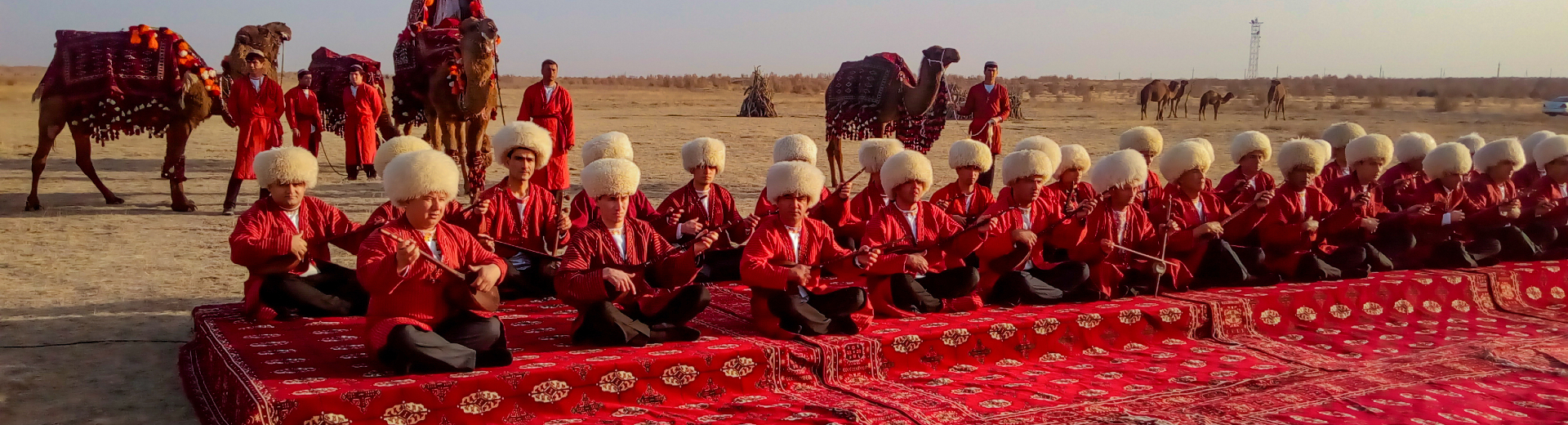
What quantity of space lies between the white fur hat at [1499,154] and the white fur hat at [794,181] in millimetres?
5176

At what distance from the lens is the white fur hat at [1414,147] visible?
26.4ft

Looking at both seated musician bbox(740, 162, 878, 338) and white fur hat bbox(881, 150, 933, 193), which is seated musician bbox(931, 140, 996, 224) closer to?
white fur hat bbox(881, 150, 933, 193)

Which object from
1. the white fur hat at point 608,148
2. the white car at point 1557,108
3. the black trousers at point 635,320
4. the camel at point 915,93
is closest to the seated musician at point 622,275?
the black trousers at point 635,320

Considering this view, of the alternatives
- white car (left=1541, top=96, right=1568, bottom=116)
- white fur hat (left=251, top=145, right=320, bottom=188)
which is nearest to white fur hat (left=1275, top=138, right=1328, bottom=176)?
white fur hat (left=251, top=145, right=320, bottom=188)

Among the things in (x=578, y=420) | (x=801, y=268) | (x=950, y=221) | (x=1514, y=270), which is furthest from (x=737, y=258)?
(x=1514, y=270)

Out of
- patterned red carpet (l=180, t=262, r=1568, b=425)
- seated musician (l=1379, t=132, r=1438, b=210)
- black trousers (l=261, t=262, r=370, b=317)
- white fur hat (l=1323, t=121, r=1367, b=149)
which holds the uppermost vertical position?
white fur hat (l=1323, t=121, r=1367, b=149)

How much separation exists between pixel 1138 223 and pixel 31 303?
20.1 feet

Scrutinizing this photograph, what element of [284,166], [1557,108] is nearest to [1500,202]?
[284,166]

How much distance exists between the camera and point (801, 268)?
5.21 meters

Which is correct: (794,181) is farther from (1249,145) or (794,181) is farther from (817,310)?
(1249,145)

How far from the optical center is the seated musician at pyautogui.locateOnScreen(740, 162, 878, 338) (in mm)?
5266

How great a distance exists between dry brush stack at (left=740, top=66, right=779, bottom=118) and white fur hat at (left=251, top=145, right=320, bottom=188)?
84.1 ft

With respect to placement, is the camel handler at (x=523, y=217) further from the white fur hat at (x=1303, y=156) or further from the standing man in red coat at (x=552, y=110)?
the white fur hat at (x=1303, y=156)

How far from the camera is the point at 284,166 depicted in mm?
5348
